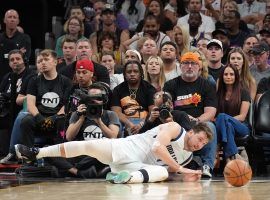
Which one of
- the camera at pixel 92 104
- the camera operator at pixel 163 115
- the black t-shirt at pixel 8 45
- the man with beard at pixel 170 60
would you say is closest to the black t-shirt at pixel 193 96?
the camera operator at pixel 163 115

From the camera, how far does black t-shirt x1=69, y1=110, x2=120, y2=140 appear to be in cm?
1095

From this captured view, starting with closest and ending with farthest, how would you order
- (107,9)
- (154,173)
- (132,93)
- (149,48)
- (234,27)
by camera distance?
(154,173)
(132,93)
(149,48)
(234,27)
(107,9)

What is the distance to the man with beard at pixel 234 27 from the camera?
14.3 meters

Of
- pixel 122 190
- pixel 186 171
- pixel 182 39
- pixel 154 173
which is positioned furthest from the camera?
pixel 182 39

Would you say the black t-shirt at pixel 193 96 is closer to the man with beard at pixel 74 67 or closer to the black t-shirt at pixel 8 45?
the man with beard at pixel 74 67

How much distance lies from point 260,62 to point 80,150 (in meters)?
3.98

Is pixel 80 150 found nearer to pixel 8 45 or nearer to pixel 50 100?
pixel 50 100

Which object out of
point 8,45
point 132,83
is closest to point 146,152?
point 132,83

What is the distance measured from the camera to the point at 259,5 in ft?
50.7

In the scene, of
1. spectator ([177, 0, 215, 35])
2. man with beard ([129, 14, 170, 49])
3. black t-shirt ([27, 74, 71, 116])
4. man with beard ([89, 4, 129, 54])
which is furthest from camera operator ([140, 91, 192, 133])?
spectator ([177, 0, 215, 35])

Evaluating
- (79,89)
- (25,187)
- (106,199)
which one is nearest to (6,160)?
(79,89)

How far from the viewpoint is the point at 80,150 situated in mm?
9969

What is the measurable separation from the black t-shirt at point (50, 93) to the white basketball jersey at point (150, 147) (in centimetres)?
193

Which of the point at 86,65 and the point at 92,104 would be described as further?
the point at 86,65
